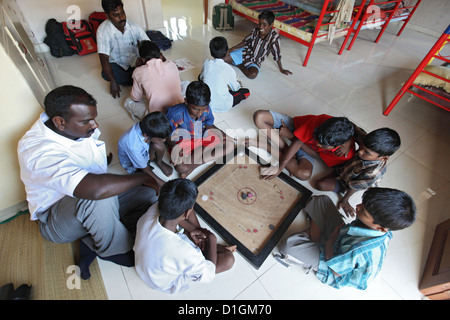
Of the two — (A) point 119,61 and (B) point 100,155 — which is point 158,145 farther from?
(A) point 119,61

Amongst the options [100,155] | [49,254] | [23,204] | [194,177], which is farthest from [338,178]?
[23,204]

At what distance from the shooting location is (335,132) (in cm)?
141

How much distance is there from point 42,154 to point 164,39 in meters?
3.04

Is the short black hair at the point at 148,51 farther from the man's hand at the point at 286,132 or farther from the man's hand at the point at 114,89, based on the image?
the man's hand at the point at 286,132

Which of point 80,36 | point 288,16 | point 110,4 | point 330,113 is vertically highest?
point 110,4

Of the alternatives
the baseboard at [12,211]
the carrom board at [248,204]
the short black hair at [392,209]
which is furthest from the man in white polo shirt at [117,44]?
the short black hair at [392,209]

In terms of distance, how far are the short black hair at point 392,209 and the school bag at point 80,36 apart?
3900 mm

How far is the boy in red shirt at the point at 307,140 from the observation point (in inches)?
56.4

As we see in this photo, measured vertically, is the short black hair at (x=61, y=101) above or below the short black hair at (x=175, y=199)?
above

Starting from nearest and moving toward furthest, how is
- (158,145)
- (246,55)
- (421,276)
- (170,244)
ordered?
(170,244) < (421,276) < (158,145) < (246,55)

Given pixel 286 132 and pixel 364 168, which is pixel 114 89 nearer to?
pixel 286 132

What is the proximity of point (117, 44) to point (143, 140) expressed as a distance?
1671 millimetres

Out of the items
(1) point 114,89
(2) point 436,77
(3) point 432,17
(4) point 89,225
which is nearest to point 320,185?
(4) point 89,225

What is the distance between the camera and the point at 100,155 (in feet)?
4.30
